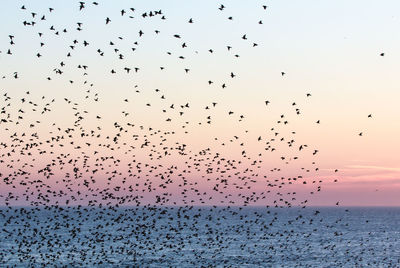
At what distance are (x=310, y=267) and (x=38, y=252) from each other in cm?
5139

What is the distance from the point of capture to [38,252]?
115375 mm

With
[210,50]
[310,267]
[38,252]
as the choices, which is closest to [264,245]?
[310,267]

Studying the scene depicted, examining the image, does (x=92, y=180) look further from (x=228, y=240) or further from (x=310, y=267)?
(x=228, y=240)

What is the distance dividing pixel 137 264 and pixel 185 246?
3560 cm

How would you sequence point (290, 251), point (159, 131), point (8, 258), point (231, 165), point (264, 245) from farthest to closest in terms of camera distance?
point (264, 245) → point (290, 251) → point (8, 258) → point (231, 165) → point (159, 131)

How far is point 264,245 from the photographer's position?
139m

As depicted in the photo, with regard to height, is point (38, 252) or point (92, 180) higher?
point (92, 180)

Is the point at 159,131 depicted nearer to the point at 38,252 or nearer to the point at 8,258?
the point at 8,258

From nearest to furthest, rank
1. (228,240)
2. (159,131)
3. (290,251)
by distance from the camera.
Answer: (159,131) < (290,251) < (228,240)

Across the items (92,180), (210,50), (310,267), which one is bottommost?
(310,267)

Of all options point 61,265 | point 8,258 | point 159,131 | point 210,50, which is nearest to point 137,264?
point 61,265

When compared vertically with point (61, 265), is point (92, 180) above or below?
above

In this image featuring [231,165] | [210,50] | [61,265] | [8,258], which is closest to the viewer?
[210,50]

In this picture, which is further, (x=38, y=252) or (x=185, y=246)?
(x=185, y=246)
